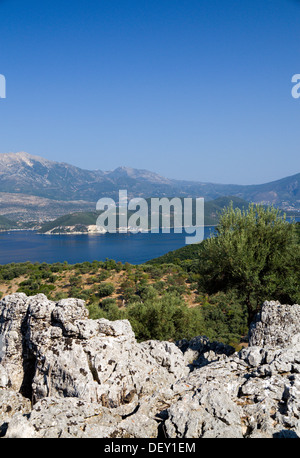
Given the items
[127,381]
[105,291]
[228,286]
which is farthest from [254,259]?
[105,291]

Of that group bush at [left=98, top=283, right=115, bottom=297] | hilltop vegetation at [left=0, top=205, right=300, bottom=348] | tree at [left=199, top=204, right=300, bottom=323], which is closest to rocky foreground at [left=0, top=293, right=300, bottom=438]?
tree at [left=199, top=204, right=300, bottom=323]

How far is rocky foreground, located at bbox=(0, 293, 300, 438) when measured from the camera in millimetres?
5352

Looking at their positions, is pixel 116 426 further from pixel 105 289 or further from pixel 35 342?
pixel 105 289

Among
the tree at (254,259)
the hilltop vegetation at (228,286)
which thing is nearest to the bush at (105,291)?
the hilltop vegetation at (228,286)

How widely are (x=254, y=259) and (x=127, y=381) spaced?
6.61 metres

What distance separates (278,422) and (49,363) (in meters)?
5.30

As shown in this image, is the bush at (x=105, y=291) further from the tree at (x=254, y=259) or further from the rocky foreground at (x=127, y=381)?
the rocky foreground at (x=127, y=381)

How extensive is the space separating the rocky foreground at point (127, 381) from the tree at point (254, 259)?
164cm

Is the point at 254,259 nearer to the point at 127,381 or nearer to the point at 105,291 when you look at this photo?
the point at 127,381

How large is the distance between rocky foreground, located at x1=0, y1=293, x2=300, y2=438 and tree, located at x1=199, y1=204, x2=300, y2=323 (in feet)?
5.38

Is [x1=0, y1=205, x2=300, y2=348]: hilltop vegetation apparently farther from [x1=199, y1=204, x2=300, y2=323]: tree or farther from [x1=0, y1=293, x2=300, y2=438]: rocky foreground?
[x1=0, y1=293, x2=300, y2=438]: rocky foreground

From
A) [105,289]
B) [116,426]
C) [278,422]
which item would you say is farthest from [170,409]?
[105,289]

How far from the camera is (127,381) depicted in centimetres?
754

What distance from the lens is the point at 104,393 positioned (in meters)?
7.09
